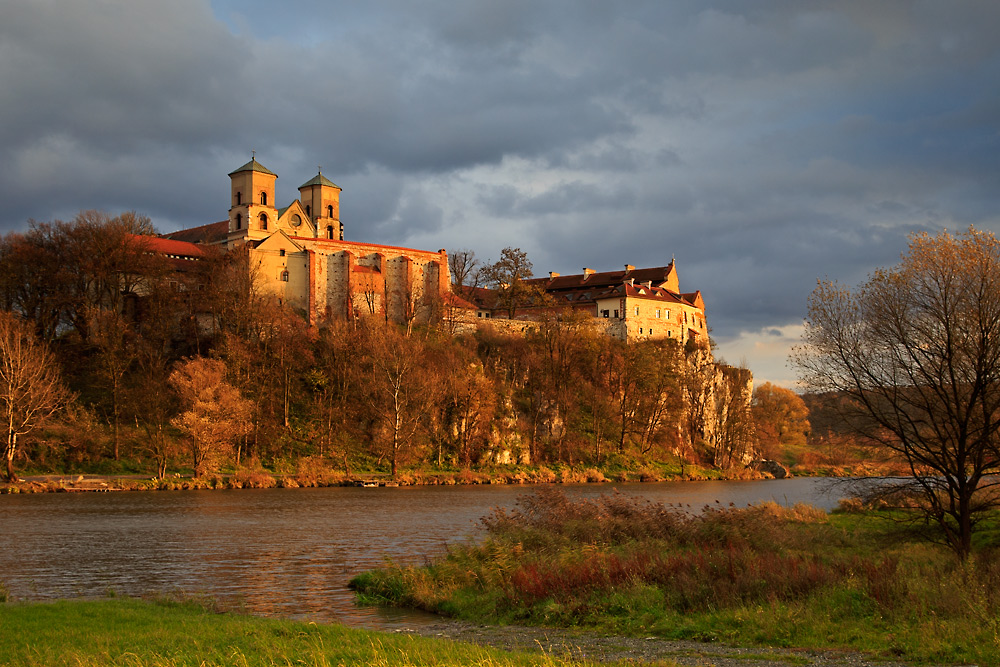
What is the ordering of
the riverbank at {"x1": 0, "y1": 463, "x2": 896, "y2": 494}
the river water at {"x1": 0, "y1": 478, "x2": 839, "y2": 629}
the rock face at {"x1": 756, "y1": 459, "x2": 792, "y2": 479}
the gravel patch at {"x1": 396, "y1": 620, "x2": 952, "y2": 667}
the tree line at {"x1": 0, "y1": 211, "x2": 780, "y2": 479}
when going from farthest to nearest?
the rock face at {"x1": 756, "y1": 459, "x2": 792, "y2": 479} < the tree line at {"x1": 0, "y1": 211, "x2": 780, "y2": 479} < the riverbank at {"x1": 0, "y1": 463, "x2": 896, "y2": 494} < the river water at {"x1": 0, "y1": 478, "x2": 839, "y2": 629} < the gravel patch at {"x1": 396, "y1": 620, "x2": 952, "y2": 667}

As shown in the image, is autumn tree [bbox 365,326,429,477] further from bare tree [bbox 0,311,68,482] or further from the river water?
bare tree [bbox 0,311,68,482]

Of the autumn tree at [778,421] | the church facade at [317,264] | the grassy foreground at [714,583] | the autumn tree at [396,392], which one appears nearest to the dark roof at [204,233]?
the church facade at [317,264]

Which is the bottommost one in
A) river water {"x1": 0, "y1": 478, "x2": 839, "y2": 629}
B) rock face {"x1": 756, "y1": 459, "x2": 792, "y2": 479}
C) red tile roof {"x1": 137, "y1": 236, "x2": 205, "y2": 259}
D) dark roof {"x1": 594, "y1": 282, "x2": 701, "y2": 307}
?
rock face {"x1": 756, "y1": 459, "x2": 792, "y2": 479}

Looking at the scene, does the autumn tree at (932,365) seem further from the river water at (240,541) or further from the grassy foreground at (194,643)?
the grassy foreground at (194,643)

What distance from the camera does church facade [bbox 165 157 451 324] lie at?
76562 millimetres

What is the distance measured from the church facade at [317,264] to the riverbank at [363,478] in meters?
19.2

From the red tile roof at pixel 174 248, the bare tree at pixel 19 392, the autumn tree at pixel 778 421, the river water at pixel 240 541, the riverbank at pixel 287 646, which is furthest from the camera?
the autumn tree at pixel 778 421

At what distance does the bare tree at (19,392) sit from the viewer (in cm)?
4847

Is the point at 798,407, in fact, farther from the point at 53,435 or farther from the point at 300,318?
the point at 53,435

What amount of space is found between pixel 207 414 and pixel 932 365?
4260 centimetres

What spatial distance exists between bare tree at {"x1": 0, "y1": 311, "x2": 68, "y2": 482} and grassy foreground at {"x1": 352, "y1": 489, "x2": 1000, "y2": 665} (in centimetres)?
3628

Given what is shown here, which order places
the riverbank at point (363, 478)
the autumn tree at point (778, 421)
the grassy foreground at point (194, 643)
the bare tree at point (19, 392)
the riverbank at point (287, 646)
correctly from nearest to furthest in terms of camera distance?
the grassy foreground at point (194, 643) < the riverbank at point (287, 646) < the bare tree at point (19, 392) < the riverbank at point (363, 478) < the autumn tree at point (778, 421)

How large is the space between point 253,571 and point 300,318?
1989 inches

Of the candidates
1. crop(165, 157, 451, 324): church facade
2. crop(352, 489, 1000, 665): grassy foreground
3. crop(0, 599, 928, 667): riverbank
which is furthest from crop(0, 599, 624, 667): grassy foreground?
crop(165, 157, 451, 324): church facade
